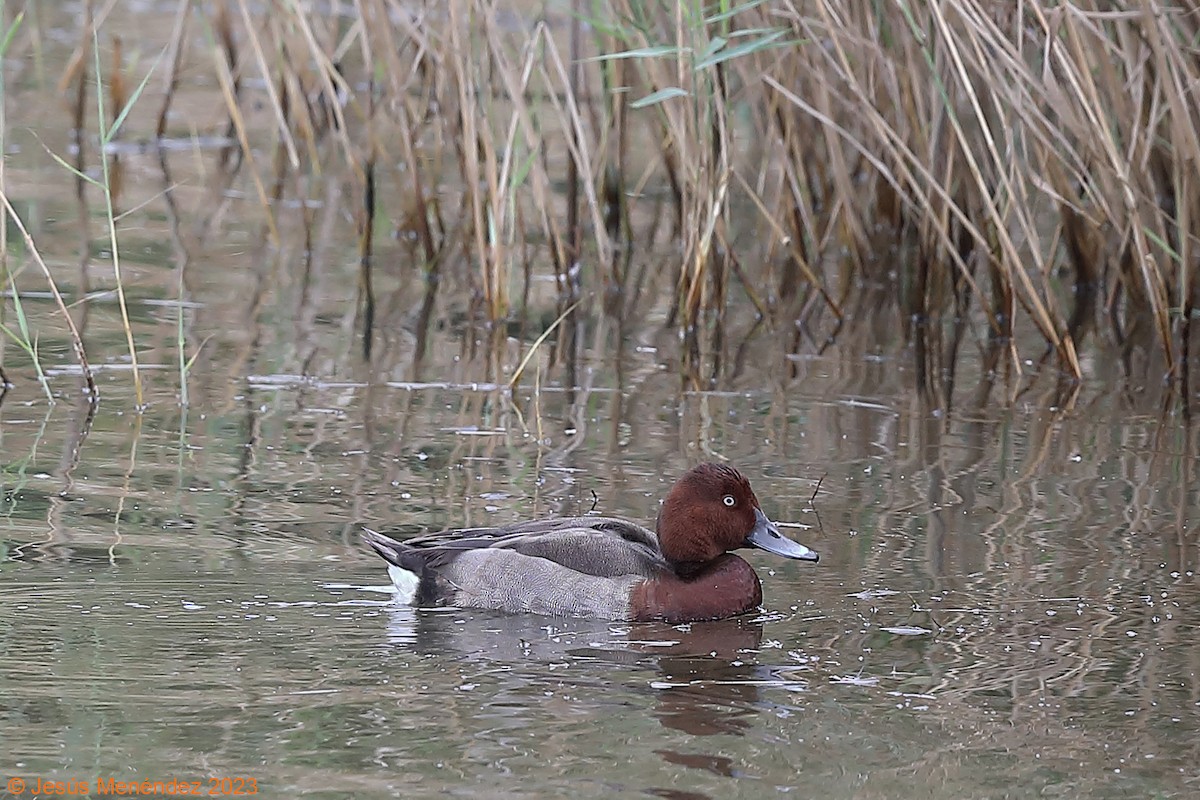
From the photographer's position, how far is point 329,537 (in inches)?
244

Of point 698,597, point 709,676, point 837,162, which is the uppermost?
point 837,162

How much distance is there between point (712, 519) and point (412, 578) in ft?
3.03

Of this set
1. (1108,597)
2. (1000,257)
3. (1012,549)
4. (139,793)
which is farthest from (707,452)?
(139,793)

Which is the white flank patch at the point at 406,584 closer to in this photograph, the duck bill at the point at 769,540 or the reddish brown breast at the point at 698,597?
the reddish brown breast at the point at 698,597

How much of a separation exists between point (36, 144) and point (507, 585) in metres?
9.34

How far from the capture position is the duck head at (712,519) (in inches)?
234

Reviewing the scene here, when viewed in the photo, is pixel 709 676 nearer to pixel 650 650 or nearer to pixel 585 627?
pixel 650 650

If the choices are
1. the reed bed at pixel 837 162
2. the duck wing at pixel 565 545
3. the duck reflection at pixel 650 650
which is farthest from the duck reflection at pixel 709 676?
the reed bed at pixel 837 162

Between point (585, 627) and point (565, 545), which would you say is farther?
point (565, 545)

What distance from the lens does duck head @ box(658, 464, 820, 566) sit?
5945 mm

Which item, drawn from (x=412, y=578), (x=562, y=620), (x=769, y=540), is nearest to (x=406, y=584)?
(x=412, y=578)

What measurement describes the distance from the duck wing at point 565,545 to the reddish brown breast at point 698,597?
7 cm

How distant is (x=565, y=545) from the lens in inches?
229

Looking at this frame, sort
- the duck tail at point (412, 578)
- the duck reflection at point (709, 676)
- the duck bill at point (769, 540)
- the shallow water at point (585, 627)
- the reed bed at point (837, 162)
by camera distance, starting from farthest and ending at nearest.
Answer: the reed bed at point (837, 162)
the duck bill at point (769, 540)
the duck tail at point (412, 578)
the duck reflection at point (709, 676)
the shallow water at point (585, 627)
